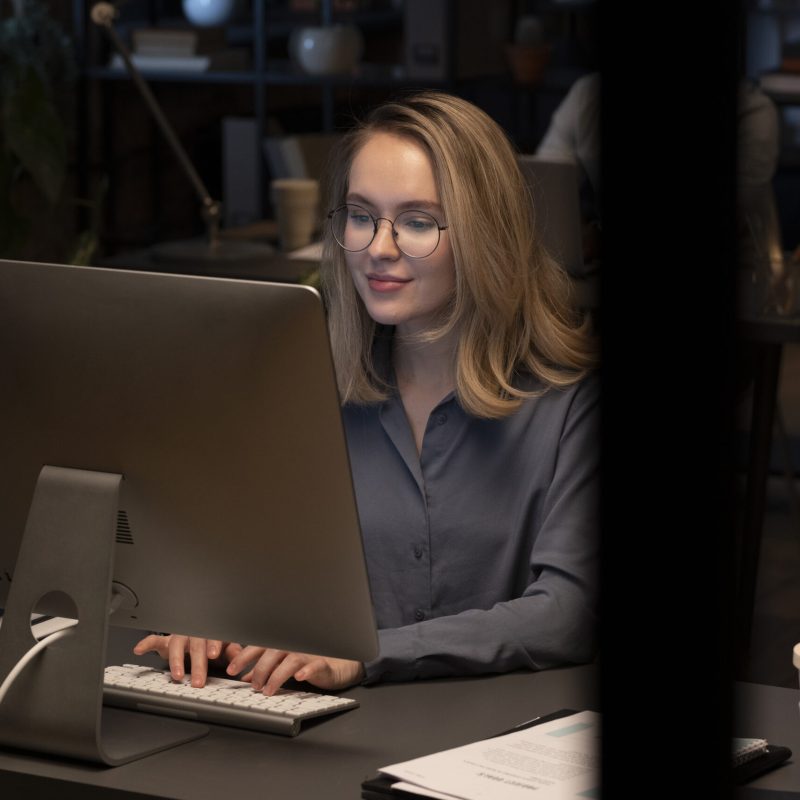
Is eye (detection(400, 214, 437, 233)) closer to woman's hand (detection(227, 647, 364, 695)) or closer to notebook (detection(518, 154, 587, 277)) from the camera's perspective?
woman's hand (detection(227, 647, 364, 695))

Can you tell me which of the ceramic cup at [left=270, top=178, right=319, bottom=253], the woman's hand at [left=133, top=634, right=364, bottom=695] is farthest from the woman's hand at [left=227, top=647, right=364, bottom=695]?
the ceramic cup at [left=270, top=178, right=319, bottom=253]

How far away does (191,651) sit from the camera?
1.27 meters

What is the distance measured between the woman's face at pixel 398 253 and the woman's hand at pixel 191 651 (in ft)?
1.46

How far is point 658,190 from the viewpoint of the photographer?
0.77 feet

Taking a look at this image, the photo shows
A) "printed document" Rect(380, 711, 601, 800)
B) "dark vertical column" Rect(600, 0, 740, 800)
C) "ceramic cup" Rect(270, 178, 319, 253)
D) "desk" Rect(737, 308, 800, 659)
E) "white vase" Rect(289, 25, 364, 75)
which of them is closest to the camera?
"dark vertical column" Rect(600, 0, 740, 800)

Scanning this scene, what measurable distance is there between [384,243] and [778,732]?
684 millimetres

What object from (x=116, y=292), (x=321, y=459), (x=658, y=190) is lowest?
(x=321, y=459)

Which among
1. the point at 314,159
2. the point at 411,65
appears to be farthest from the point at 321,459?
the point at 411,65

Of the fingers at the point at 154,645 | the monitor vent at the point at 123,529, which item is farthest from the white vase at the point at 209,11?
the monitor vent at the point at 123,529

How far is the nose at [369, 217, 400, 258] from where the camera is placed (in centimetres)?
154

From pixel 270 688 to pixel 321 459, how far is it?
28 cm

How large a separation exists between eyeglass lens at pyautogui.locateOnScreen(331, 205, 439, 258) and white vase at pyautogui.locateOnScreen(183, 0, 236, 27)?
3163 mm

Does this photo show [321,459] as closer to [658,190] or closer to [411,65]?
[658,190]

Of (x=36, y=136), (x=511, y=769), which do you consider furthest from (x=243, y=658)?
(x=36, y=136)
